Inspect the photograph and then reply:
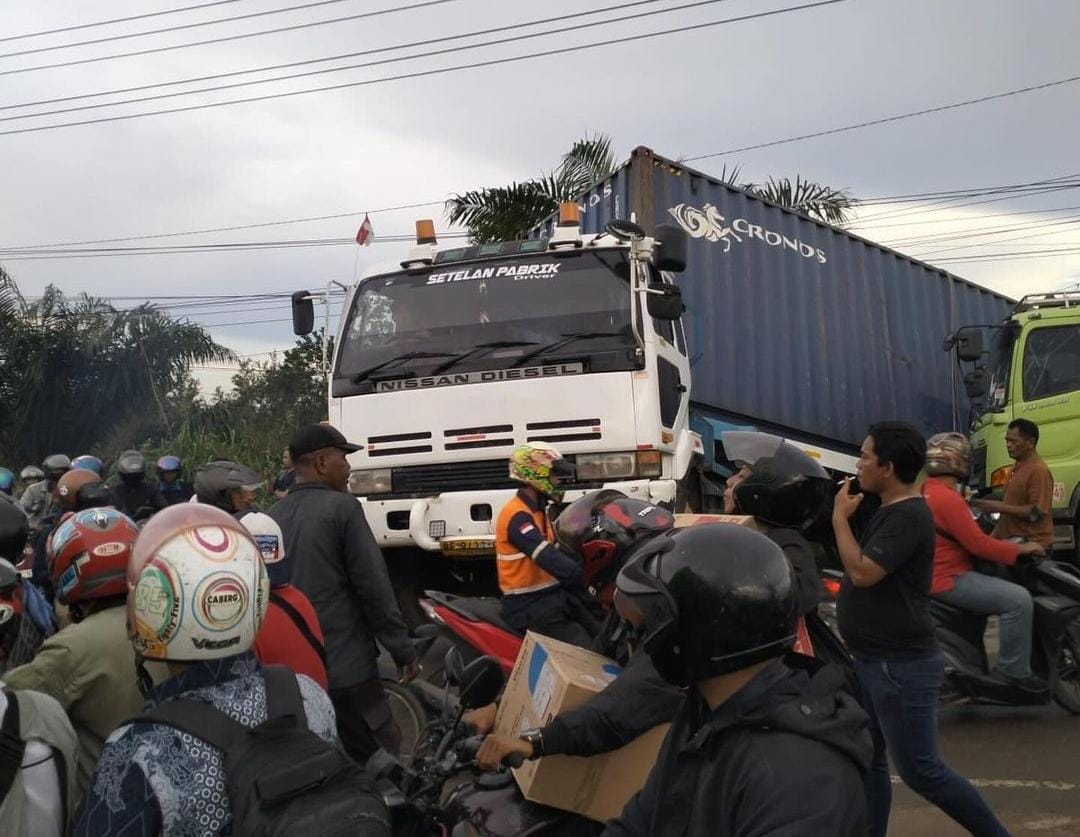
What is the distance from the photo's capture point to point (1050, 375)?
34.3ft

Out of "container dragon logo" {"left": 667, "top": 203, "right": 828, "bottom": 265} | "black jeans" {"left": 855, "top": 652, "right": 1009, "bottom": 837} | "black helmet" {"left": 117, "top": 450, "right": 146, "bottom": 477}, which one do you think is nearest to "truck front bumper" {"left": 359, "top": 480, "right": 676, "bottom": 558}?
"black jeans" {"left": 855, "top": 652, "right": 1009, "bottom": 837}

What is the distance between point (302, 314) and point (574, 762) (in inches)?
250

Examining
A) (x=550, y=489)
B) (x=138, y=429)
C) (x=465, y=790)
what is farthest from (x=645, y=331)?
(x=138, y=429)

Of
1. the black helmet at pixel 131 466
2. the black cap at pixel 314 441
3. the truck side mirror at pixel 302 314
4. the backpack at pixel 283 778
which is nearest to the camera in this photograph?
the backpack at pixel 283 778

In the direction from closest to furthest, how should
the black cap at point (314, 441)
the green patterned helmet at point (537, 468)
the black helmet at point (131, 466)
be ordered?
the black cap at point (314, 441)
the green patterned helmet at point (537, 468)
the black helmet at point (131, 466)

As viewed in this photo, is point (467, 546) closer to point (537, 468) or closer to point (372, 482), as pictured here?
point (372, 482)

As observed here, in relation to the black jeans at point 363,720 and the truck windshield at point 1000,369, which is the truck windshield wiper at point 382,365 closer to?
the black jeans at point 363,720

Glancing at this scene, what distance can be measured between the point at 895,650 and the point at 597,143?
582 inches

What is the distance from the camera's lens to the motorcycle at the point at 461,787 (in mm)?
2152

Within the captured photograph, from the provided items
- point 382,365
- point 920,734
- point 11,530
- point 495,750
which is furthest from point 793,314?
point 495,750

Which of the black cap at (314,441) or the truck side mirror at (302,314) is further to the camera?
the truck side mirror at (302,314)

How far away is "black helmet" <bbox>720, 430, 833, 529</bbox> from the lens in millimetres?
3535

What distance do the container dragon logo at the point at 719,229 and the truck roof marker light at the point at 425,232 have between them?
8.40 feet

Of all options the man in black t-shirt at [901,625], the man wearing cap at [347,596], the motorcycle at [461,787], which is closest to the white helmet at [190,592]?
the motorcycle at [461,787]
